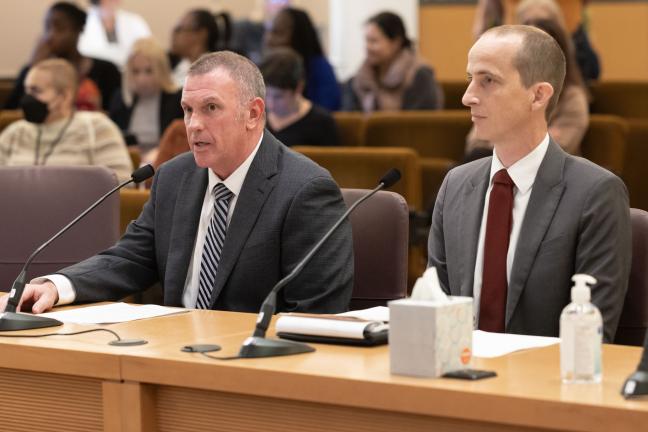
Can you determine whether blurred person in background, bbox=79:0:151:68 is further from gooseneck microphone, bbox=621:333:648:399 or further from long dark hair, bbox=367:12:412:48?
gooseneck microphone, bbox=621:333:648:399

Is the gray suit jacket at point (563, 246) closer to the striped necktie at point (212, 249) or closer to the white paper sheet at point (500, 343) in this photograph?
the white paper sheet at point (500, 343)

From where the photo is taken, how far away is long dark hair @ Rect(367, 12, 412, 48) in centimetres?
734

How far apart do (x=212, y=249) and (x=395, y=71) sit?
4.25 metres

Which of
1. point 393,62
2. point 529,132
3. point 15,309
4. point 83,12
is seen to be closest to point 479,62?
point 529,132

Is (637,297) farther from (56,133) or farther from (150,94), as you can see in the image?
(150,94)

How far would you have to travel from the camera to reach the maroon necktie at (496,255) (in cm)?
293

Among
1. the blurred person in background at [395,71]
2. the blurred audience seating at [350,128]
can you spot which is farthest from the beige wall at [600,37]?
the blurred audience seating at [350,128]

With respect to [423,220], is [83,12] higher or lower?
higher

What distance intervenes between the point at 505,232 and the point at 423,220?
2.68 m

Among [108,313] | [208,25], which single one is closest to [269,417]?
[108,313]

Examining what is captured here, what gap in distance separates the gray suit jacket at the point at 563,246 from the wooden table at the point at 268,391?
0.42 metres

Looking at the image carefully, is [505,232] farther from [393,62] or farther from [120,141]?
[393,62]

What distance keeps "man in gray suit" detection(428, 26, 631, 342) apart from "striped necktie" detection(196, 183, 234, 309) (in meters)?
0.60

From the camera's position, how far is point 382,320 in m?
2.57
